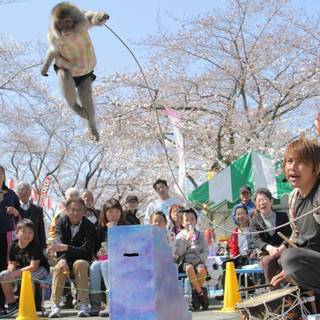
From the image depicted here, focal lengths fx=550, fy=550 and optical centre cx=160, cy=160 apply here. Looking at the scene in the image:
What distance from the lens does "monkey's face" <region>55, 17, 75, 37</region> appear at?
4.89 meters

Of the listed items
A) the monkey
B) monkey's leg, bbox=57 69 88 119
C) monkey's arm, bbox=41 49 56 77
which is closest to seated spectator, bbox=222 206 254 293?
the monkey

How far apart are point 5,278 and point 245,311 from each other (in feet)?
13.4

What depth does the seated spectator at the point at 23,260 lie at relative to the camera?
659 centimetres

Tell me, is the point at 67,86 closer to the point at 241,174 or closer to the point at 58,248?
the point at 58,248

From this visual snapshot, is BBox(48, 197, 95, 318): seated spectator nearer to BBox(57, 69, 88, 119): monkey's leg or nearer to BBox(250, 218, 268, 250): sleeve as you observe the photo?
BBox(57, 69, 88, 119): monkey's leg

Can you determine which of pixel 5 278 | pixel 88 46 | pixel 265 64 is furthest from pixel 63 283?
A: pixel 265 64

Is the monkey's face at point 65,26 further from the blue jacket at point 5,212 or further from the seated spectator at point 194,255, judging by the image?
the seated spectator at point 194,255

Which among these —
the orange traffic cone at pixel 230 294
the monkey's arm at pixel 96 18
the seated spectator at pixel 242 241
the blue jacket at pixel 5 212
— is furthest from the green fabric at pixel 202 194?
the monkey's arm at pixel 96 18

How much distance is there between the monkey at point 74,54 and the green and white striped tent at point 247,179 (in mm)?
6651

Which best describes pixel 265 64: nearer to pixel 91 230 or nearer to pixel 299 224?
pixel 91 230

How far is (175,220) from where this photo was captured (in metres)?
7.55

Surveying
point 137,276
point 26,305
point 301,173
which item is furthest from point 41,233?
point 301,173

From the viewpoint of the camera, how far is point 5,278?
647 centimetres

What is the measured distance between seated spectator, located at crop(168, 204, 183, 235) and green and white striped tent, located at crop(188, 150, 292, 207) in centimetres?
442
